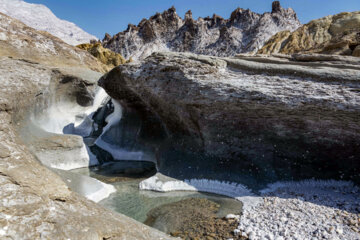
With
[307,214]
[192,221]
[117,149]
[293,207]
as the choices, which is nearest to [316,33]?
[117,149]

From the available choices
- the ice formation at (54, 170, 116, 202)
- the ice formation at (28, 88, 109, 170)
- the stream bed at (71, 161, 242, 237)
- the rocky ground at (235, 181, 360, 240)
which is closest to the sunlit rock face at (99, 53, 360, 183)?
the rocky ground at (235, 181, 360, 240)

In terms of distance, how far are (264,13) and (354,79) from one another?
51993mm

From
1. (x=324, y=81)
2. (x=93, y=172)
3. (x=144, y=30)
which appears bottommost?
(x=93, y=172)

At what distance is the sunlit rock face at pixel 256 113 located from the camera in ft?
14.8

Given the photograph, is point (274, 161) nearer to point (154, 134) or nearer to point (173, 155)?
point (173, 155)

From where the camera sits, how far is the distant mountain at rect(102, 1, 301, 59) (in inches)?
1786

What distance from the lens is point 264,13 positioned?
48469 mm

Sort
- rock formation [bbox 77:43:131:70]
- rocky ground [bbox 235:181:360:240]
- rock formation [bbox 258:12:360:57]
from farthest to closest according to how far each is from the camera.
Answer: rock formation [bbox 77:43:131:70] → rock formation [bbox 258:12:360:57] → rocky ground [bbox 235:181:360:240]

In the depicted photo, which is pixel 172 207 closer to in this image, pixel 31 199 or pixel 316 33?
pixel 31 199

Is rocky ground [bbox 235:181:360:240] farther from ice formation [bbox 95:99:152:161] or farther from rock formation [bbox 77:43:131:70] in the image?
rock formation [bbox 77:43:131:70]

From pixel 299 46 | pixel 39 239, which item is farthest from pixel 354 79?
pixel 299 46

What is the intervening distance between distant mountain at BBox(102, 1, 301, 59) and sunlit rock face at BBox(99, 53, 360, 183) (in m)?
40.1

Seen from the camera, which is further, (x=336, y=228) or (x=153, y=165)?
(x=153, y=165)

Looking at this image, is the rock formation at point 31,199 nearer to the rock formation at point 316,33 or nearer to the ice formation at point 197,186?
the ice formation at point 197,186
